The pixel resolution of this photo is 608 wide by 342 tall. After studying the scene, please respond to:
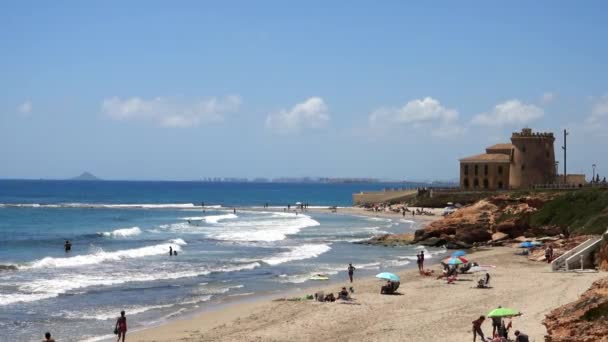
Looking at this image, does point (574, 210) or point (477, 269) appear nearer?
point (477, 269)

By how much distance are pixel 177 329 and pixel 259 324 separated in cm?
218

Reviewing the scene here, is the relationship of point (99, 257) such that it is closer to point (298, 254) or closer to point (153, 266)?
point (153, 266)

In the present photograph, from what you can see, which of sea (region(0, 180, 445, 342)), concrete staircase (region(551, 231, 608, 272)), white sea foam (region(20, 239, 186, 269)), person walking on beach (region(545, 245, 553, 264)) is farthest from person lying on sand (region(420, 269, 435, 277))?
white sea foam (region(20, 239, 186, 269))

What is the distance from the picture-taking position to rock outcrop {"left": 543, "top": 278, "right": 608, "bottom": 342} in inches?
552

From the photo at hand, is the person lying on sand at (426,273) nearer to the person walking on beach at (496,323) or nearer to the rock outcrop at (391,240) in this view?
the person walking on beach at (496,323)

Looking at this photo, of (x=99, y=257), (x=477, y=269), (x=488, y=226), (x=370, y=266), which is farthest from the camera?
(x=488, y=226)

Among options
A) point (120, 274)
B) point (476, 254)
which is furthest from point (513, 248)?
point (120, 274)

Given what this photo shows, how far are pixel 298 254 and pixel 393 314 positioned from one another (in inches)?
800

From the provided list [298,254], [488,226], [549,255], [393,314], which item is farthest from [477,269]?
[488,226]

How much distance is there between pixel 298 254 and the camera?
139 feet

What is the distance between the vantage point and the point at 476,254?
39.6 meters

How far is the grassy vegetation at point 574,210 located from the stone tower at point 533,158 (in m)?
25.6

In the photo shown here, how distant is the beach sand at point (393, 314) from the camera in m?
19.5

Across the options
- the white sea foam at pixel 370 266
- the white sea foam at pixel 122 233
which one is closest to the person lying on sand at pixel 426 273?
the white sea foam at pixel 370 266
